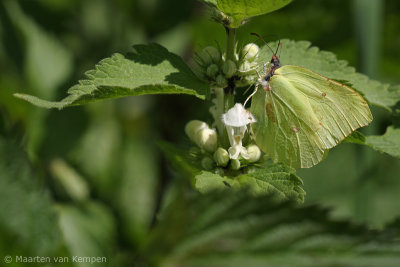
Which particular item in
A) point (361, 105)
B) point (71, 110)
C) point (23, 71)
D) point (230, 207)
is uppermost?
point (23, 71)

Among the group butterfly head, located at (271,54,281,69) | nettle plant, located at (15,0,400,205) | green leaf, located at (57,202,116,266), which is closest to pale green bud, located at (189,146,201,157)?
Result: nettle plant, located at (15,0,400,205)

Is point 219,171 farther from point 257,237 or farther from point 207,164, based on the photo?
point 257,237

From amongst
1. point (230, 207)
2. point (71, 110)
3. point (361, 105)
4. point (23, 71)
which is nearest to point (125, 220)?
point (71, 110)

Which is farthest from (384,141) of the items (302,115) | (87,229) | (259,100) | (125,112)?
(125,112)

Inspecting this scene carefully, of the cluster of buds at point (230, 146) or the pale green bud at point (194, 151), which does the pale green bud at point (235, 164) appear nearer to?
the cluster of buds at point (230, 146)

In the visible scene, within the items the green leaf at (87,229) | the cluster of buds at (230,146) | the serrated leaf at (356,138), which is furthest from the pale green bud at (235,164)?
the green leaf at (87,229)

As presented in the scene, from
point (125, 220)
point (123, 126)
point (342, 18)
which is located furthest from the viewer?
point (342, 18)

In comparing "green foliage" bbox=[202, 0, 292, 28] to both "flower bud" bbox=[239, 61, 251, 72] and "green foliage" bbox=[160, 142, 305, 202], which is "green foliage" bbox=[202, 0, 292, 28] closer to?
"flower bud" bbox=[239, 61, 251, 72]

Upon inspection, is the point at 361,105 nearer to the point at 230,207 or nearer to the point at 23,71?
the point at 230,207
